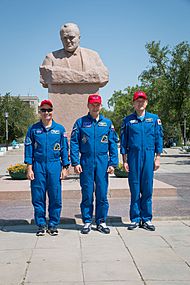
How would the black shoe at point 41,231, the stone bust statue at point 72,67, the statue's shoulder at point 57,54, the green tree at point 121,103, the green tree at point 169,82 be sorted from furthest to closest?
1. the green tree at point 121,103
2. the green tree at point 169,82
3. the statue's shoulder at point 57,54
4. the stone bust statue at point 72,67
5. the black shoe at point 41,231

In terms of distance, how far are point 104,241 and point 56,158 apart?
126 cm

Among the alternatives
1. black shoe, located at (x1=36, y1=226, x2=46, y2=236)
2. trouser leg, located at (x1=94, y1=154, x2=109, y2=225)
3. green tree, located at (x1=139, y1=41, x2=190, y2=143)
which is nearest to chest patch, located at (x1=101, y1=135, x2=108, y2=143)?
trouser leg, located at (x1=94, y1=154, x2=109, y2=225)

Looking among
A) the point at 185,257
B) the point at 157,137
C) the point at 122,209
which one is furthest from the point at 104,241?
the point at 122,209

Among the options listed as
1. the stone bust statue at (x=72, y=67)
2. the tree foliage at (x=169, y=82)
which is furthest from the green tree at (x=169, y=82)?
the stone bust statue at (x=72, y=67)

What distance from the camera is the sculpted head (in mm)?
8805

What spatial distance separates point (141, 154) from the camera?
17.0 feet

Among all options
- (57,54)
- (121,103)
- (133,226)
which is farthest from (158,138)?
(121,103)

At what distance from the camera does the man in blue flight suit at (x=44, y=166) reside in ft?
16.2

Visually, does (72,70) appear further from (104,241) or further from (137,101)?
(104,241)

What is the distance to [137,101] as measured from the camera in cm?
520

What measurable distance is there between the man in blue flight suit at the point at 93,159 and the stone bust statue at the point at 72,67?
13.4 feet

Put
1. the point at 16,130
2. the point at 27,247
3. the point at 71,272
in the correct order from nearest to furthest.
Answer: the point at 71,272 < the point at 27,247 < the point at 16,130

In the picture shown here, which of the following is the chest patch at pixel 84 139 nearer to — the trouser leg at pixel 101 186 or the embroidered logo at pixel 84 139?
the embroidered logo at pixel 84 139

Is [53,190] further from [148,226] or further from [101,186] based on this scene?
[148,226]
